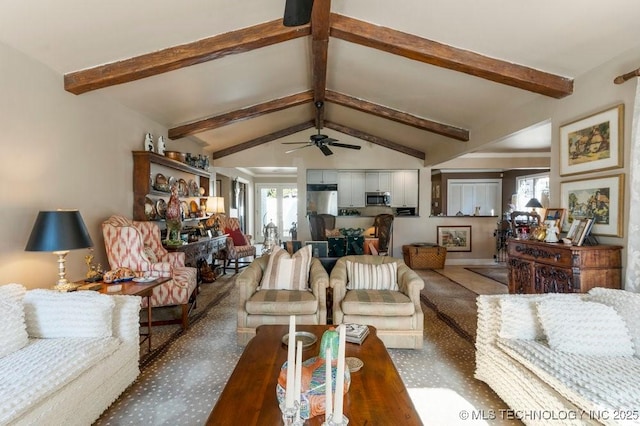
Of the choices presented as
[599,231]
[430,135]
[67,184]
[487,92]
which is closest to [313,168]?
[430,135]

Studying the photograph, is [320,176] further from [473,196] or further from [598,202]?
[598,202]

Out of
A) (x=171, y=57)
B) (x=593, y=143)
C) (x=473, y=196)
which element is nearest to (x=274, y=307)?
(x=171, y=57)

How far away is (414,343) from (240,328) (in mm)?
1507

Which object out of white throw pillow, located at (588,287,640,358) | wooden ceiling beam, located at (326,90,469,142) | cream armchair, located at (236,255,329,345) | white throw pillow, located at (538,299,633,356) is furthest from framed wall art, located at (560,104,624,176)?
cream armchair, located at (236,255,329,345)

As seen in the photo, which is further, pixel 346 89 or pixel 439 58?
pixel 346 89

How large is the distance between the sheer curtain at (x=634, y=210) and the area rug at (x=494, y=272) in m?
3.16

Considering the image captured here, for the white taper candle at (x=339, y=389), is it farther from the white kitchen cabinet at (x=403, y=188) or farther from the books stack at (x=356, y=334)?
the white kitchen cabinet at (x=403, y=188)

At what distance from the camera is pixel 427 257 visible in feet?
21.2

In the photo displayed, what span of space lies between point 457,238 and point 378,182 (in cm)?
213

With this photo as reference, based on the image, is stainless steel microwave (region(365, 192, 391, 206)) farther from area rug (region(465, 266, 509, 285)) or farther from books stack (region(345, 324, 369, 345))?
books stack (region(345, 324, 369, 345))

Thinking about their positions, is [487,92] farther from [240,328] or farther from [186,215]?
[186,215]

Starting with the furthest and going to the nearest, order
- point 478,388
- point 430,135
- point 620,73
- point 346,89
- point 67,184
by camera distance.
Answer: point 430,135 < point 346,89 < point 67,184 < point 620,73 < point 478,388

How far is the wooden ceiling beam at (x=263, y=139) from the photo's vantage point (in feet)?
23.2

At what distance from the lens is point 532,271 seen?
3018mm
